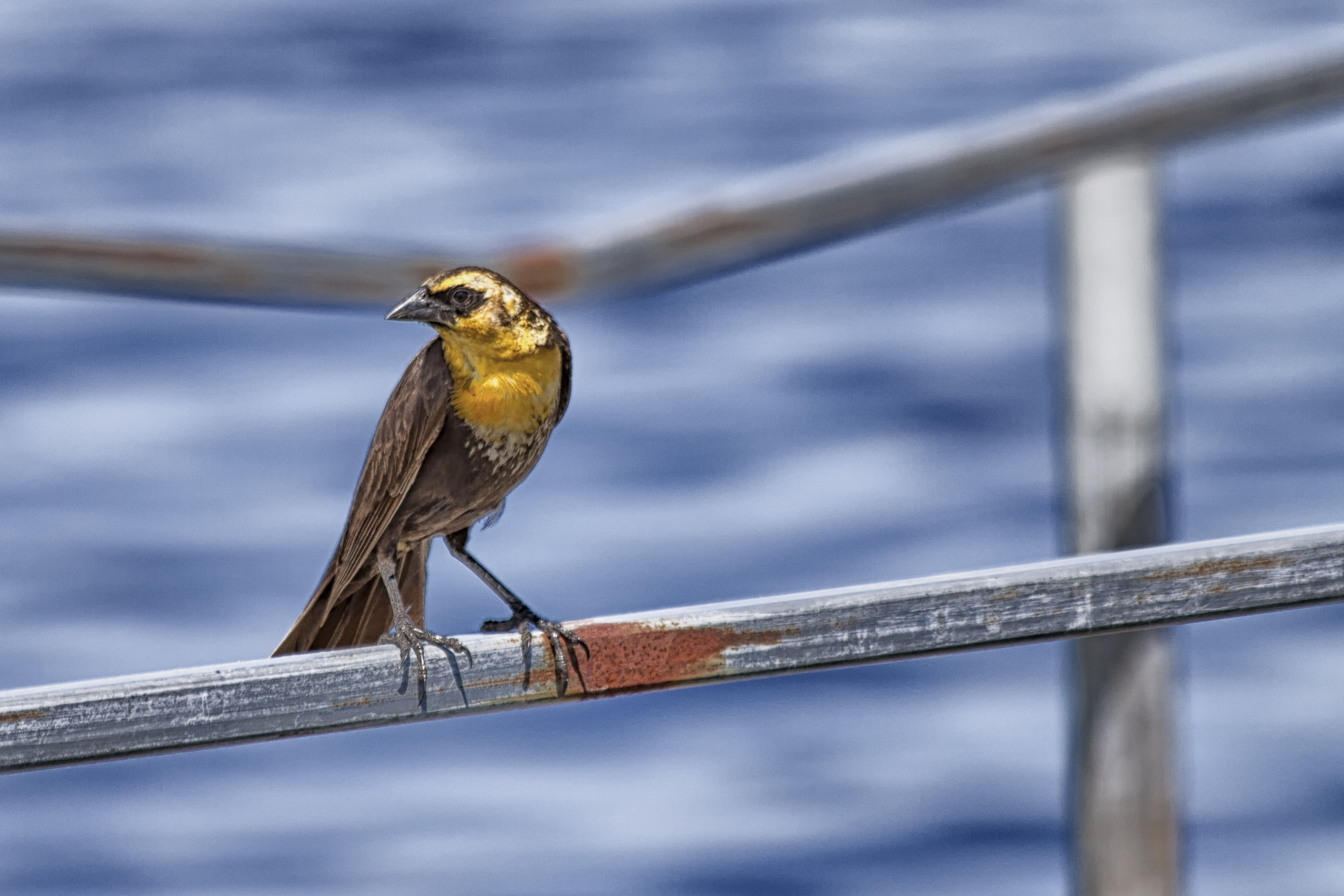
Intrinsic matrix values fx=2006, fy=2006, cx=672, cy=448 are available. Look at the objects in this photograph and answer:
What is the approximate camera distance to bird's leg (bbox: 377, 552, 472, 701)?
0.92 m

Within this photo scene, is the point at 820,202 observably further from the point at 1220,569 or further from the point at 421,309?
the point at 1220,569

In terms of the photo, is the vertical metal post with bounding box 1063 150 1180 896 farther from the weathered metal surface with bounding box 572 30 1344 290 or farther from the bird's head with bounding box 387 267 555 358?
the bird's head with bounding box 387 267 555 358

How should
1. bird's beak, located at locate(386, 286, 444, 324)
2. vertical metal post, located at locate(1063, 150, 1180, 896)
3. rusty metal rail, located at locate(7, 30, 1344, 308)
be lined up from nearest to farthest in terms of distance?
bird's beak, located at locate(386, 286, 444, 324) < vertical metal post, located at locate(1063, 150, 1180, 896) < rusty metal rail, located at locate(7, 30, 1344, 308)

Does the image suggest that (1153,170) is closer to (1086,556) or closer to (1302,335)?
(1086,556)

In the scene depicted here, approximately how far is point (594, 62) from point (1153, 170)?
502 cm

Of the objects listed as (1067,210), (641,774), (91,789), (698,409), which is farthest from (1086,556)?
(698,409)

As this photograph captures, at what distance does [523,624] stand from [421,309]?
0.64 feet

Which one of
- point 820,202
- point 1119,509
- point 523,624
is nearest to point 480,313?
point 523,624

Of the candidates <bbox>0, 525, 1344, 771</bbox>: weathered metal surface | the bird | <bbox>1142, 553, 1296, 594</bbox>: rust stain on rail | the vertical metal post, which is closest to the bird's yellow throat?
the bird

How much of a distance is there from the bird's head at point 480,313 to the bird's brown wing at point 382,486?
0.15 feet

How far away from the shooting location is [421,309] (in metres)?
1.12

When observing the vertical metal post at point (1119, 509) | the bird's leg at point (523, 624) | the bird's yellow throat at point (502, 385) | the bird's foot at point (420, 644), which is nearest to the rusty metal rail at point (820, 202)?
the vertical metal post at point (1119, 509)

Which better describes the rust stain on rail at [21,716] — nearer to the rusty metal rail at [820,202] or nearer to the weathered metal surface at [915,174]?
the rusty metal rail at [820,202]

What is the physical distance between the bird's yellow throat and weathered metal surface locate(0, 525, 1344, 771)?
0.22 metres
